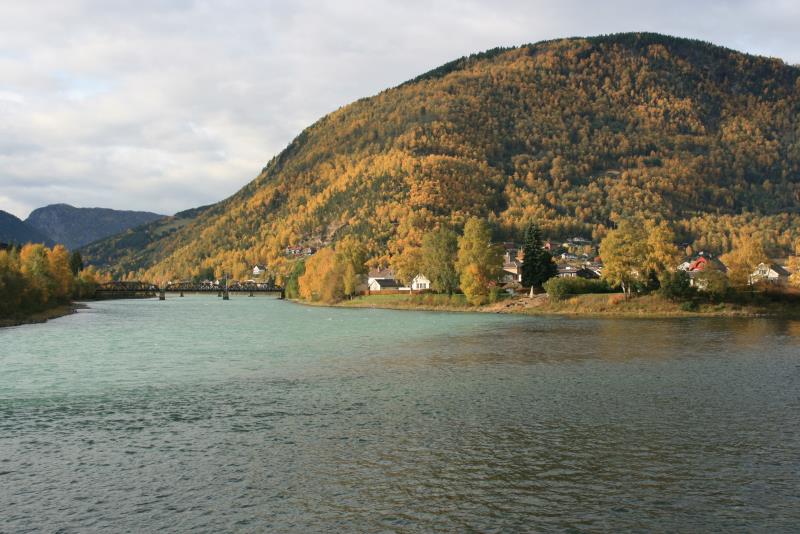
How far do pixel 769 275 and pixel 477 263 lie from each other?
69.2 metres

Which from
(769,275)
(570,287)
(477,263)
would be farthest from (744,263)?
(477,263)

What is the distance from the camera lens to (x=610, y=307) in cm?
13050

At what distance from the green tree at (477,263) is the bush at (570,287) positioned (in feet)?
41.3

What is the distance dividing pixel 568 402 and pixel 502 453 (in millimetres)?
12983

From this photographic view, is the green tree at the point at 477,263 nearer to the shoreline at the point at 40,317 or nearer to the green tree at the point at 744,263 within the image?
the green tree at the point at 744,263

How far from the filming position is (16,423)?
120 ft

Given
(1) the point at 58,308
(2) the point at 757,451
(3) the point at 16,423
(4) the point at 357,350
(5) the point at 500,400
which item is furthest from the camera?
(1) the point at 58,308

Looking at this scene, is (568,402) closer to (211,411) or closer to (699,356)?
(211,411)

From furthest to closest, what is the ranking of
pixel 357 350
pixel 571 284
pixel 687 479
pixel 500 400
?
pixel 571 284 < pixel 357 350 < pixel 500 400 < pixel 687 479

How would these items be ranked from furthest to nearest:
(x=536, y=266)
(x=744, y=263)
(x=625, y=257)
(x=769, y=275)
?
(x=769, y=275), (x=536, y=266), (x=625, y=257), (x=744, y=263)

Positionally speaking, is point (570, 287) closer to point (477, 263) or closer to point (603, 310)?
point (603, 310)

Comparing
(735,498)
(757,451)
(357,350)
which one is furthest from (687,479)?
(357,350)

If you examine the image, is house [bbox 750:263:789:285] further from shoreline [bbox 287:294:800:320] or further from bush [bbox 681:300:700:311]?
bush [bbox 681:300:700:311]

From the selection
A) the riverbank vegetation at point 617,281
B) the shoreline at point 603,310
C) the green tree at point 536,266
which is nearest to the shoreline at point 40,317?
the shoreline at point 603,310
